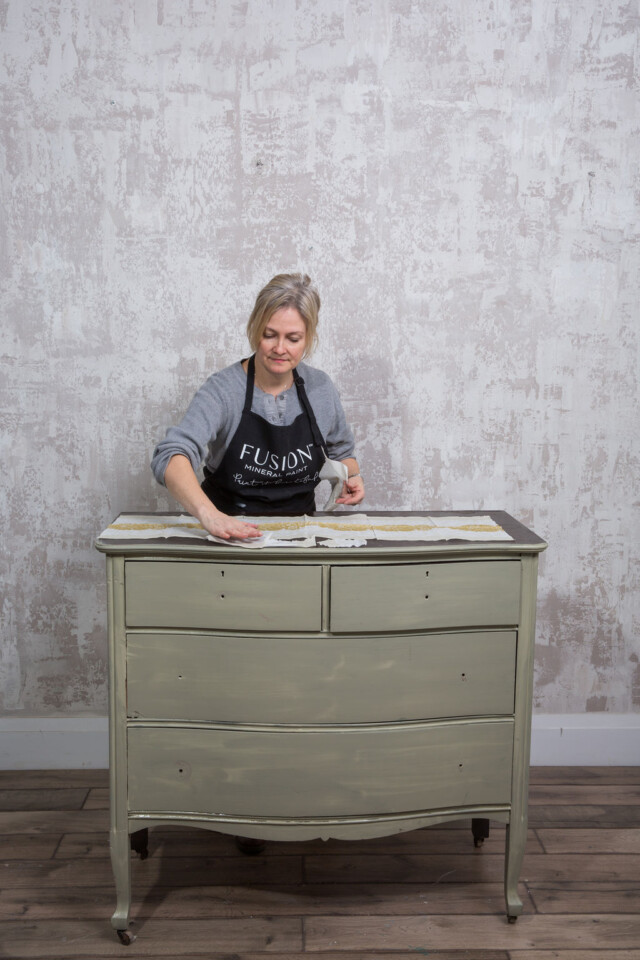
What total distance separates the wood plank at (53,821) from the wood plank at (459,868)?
793 millimetres

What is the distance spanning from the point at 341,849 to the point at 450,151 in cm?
259

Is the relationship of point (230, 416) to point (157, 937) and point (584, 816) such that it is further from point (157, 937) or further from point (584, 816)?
point (584, 816)

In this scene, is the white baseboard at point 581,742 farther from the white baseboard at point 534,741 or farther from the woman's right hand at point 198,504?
the woman's right hand at point 198,504

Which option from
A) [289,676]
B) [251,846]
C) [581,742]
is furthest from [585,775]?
[289,676]

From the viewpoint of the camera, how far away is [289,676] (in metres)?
2.31

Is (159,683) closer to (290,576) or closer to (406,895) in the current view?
(290,576)

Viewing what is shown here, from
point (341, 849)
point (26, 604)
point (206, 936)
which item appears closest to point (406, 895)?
point (341, 849)

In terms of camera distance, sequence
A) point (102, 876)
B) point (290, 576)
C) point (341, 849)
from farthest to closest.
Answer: point (341, 849) < point (102, 876) < point (290, 576)

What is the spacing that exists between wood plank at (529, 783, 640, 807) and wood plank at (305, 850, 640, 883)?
37 centimetres

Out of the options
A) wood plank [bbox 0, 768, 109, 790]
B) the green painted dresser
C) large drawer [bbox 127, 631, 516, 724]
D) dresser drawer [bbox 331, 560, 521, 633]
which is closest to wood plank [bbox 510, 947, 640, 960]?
the green painted dresser

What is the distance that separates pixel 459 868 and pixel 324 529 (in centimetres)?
126

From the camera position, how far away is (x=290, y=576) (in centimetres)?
227

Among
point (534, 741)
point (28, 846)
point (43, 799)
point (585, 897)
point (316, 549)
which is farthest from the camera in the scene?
point (534, 741)

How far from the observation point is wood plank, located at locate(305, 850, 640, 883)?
2678mm
